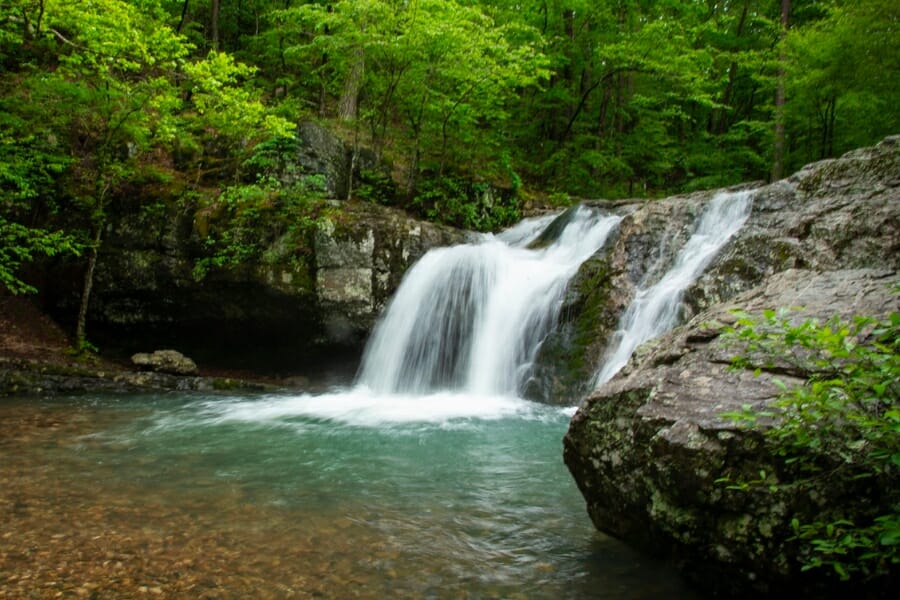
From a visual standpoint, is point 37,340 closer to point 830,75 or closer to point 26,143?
point 26,143

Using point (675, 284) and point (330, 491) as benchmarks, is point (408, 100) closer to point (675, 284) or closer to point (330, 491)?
point (675, 284)

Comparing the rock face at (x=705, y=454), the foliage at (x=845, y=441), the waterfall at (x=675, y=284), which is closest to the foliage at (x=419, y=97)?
the waterfall at (x=675, y=284)

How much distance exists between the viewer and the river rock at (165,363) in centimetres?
1101

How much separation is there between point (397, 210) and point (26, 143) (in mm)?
7562

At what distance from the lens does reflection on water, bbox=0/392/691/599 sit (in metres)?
3.28

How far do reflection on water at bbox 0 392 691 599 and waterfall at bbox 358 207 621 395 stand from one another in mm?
2482

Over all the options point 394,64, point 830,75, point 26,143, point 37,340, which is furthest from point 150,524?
point 830,75

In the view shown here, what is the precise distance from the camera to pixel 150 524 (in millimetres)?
3979

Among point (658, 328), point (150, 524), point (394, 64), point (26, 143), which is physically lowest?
point (150, 524)

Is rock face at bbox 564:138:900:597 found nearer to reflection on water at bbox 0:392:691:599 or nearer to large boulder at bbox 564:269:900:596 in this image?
large boulder at bbox 564:269:900:596

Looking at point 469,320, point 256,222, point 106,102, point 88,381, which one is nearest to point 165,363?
point 88,381

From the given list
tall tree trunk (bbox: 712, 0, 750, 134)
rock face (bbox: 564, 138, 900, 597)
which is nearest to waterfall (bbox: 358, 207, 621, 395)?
rock face (bbox: 564, 138, 900, 597)

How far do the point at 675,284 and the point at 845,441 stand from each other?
643 centimetres

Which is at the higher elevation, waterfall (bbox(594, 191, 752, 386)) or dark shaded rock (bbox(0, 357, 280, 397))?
waterfall (bbox(594, 191, 752, 386))
